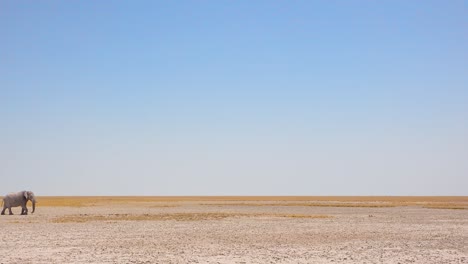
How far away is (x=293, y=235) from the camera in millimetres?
24219

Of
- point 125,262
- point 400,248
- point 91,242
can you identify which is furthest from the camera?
point 91,242

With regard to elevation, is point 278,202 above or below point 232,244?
above

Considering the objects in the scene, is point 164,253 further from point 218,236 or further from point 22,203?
point 22,203

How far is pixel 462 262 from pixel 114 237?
1405cm

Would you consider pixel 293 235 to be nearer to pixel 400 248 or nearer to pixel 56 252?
pixel 400 248

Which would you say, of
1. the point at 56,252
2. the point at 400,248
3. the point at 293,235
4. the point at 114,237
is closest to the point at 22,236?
the point at 114,237

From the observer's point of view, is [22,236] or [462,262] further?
[22,236]

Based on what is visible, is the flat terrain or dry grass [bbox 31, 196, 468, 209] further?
dry grass [bbox 31, 196, 468, 209]

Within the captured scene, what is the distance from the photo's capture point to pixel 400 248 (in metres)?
19.4

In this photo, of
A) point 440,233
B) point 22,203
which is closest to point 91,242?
point 440,233

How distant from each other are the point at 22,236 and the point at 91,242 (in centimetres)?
443

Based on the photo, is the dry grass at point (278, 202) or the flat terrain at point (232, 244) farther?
the dry grass at point (278, 202)

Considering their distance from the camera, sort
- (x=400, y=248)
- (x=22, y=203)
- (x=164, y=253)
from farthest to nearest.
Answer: (x=22, y=203)
(x=400, y=248)
(x=164, y=253)

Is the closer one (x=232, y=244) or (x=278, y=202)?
(x=232, y=244)
